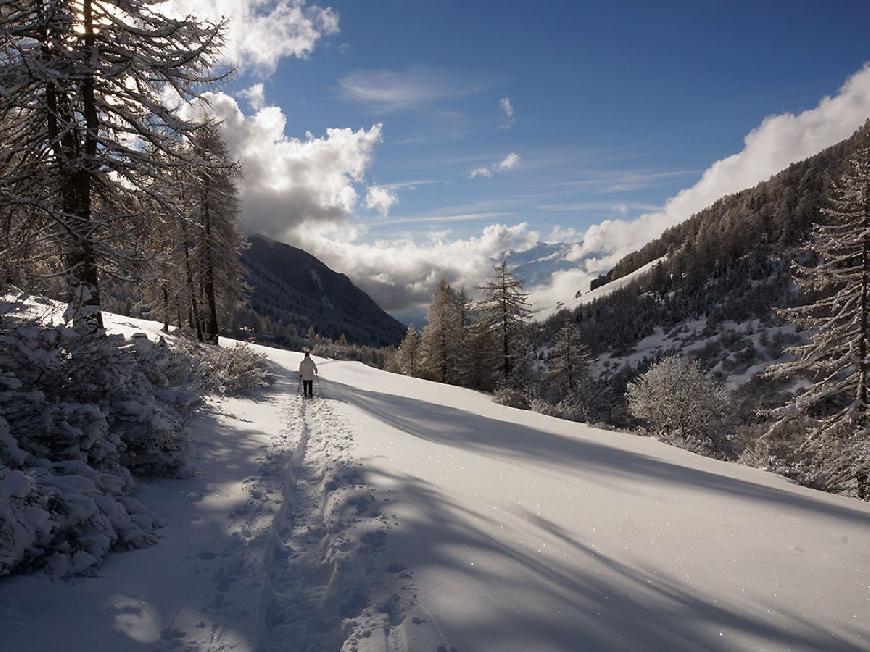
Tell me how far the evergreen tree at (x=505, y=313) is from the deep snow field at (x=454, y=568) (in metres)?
28.3

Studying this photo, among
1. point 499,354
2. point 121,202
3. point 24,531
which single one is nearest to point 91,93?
point 121,202

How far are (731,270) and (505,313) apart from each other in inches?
5084

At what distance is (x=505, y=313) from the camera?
34938mm

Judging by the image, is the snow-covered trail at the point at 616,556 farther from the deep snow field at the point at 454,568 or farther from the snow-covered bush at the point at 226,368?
the snow-covered bush at the point at 226,368

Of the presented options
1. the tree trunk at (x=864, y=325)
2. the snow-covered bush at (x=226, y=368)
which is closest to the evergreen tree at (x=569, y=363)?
the tree trunk at (x=864, y=325)

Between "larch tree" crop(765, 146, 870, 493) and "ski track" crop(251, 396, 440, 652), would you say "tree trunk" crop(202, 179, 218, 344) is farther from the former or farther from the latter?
"larch tree" crop(765, 146, 870, 493)

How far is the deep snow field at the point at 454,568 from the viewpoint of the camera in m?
2.84

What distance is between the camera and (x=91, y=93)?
825 centimetres

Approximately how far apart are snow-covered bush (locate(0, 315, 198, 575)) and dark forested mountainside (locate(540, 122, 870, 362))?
122 metres

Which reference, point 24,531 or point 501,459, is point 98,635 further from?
point 501,459

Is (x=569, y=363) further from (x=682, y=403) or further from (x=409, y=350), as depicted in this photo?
(x=409, y=350)

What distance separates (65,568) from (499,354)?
33554mm

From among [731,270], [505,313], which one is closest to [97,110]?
[505,313]

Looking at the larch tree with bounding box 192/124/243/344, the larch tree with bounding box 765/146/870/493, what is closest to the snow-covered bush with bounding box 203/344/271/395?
the larch tree with bounding box 192/124/243/344
